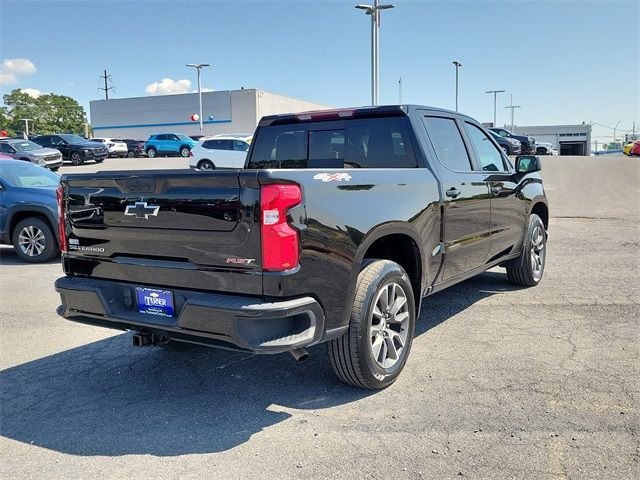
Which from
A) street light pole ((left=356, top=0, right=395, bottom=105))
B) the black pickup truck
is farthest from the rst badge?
street light pole ((left=356, top=0, right=395, bottom=105))

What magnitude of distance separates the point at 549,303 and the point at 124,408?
14.8ft

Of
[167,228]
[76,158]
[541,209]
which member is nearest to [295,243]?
[167,228]

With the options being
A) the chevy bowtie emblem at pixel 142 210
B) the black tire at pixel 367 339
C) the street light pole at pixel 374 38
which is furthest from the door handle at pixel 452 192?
the street light pole at pixel 374 38

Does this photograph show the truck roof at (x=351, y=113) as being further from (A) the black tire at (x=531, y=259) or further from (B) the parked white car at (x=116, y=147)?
(B) the parked white car at (x=116, y=147)

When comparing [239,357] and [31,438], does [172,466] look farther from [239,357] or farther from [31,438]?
[239,357]

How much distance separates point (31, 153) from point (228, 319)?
24.4 meters

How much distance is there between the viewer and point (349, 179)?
11.8 ft

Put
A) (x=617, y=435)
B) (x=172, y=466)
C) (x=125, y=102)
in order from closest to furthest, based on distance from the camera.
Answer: (x=172, y=466), (x=617, y=435), (x=125, y=102)

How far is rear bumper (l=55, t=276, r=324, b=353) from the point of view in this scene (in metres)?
3.12

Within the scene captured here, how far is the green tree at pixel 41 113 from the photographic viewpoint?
94.3 metres

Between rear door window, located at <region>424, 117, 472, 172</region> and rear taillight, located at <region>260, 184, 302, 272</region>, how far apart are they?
2.08m

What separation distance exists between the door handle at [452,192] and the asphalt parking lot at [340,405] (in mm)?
1280

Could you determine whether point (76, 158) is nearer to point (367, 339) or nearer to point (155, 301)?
point (155, 301)

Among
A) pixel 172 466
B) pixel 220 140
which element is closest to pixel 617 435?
pixel 172 466
